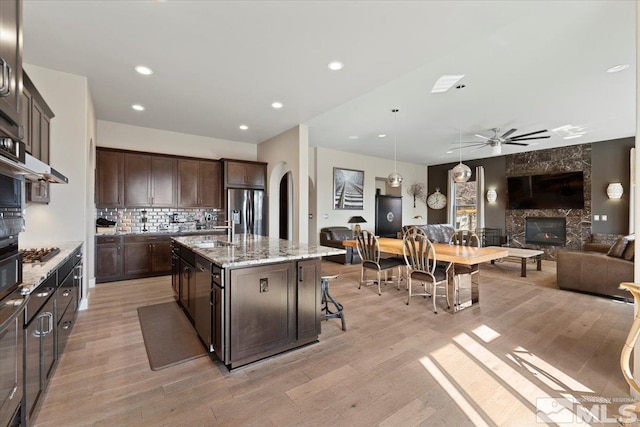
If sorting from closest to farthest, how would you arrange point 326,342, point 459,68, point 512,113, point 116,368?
1. point 116,368
2. point 326,342
3. point 459,68
4. point 512,113

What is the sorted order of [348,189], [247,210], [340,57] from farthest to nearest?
1. [348,189]
2. [247,210]
3. [340,57]

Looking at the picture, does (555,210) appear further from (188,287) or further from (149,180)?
(149,180)

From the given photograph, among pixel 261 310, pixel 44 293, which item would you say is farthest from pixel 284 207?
pixel 44 293

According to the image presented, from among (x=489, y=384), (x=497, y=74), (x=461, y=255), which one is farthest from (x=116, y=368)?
(x=497, y=74)

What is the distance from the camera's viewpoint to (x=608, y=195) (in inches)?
257

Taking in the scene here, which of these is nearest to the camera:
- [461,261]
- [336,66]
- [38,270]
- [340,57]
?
[38,270]

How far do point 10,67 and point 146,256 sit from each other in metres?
4.55

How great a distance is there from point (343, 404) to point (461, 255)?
2413 millimetres

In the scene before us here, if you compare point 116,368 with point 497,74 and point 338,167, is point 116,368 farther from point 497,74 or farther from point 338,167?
point 338,167

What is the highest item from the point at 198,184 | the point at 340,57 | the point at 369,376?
the point at 340,57

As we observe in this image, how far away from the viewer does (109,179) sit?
4844mm

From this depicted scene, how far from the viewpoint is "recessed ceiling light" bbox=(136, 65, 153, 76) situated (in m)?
3.19

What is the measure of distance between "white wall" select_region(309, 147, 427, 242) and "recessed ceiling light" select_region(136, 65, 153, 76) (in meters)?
4.50

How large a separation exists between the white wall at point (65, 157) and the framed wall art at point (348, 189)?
17.9 feet
